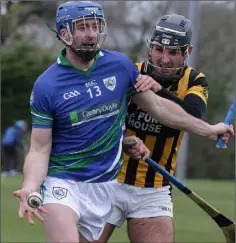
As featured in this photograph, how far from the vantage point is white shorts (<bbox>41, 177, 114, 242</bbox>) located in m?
5.80

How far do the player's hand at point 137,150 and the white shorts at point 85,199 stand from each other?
340 mm

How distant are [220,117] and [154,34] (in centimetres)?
2595

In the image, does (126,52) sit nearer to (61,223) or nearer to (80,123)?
(80,123)

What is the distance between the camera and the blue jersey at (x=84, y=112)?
578cm

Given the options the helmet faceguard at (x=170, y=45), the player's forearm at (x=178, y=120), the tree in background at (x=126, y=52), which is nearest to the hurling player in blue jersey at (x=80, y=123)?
the player's forearm at (x=178, y=120)

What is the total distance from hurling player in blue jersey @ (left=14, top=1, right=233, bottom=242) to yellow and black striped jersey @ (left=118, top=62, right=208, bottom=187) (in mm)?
617

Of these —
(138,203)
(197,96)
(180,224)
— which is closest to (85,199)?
(138,203)

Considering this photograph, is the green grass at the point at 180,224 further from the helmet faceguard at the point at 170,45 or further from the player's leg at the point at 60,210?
the player's leg at the point at 60,210

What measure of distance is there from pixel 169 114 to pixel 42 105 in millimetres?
921

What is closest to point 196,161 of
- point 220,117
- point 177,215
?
point 220,117

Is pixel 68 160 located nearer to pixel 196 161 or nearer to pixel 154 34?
pixel 154 34

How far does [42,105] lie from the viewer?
226 inches

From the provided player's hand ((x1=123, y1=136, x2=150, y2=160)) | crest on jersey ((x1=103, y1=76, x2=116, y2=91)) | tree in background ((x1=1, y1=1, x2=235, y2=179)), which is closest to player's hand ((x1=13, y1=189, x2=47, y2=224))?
crest on jersey ((x1=103, y1=76, x2=116, y2=91))

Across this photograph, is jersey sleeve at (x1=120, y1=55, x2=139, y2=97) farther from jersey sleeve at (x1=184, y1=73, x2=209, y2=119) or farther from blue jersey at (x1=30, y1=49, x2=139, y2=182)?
jersey sleeve at (x1=184, y1=73, x2=209, y2=119)
